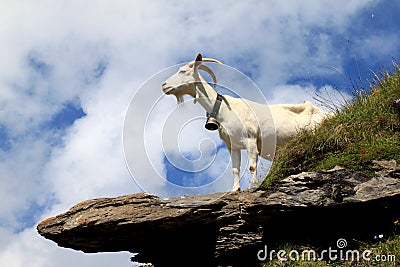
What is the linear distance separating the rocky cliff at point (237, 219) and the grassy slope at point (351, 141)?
0.34 metres

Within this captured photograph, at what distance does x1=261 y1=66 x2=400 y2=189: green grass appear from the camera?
10008 mm

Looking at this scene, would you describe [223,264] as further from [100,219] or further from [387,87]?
[387,87]

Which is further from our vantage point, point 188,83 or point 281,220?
point 188,83

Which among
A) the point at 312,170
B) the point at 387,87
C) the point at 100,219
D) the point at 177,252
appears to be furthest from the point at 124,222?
the point at 387,87

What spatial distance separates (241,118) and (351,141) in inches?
101

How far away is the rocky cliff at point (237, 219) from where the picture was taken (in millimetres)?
9453

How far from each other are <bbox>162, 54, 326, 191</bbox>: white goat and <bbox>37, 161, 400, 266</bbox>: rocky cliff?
1744 millimetres

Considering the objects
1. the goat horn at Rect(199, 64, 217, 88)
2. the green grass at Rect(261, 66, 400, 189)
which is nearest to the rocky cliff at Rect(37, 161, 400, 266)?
the green grass at Rect(261, 66, 400, 189)

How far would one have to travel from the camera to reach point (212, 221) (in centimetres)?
1024

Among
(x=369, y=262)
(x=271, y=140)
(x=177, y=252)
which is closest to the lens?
(x=369, y=262)

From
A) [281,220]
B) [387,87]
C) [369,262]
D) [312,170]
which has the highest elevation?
[387,87]

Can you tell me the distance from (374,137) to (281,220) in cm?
250

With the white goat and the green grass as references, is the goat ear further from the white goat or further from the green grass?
the green grass

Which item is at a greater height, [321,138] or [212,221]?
[321,138]
